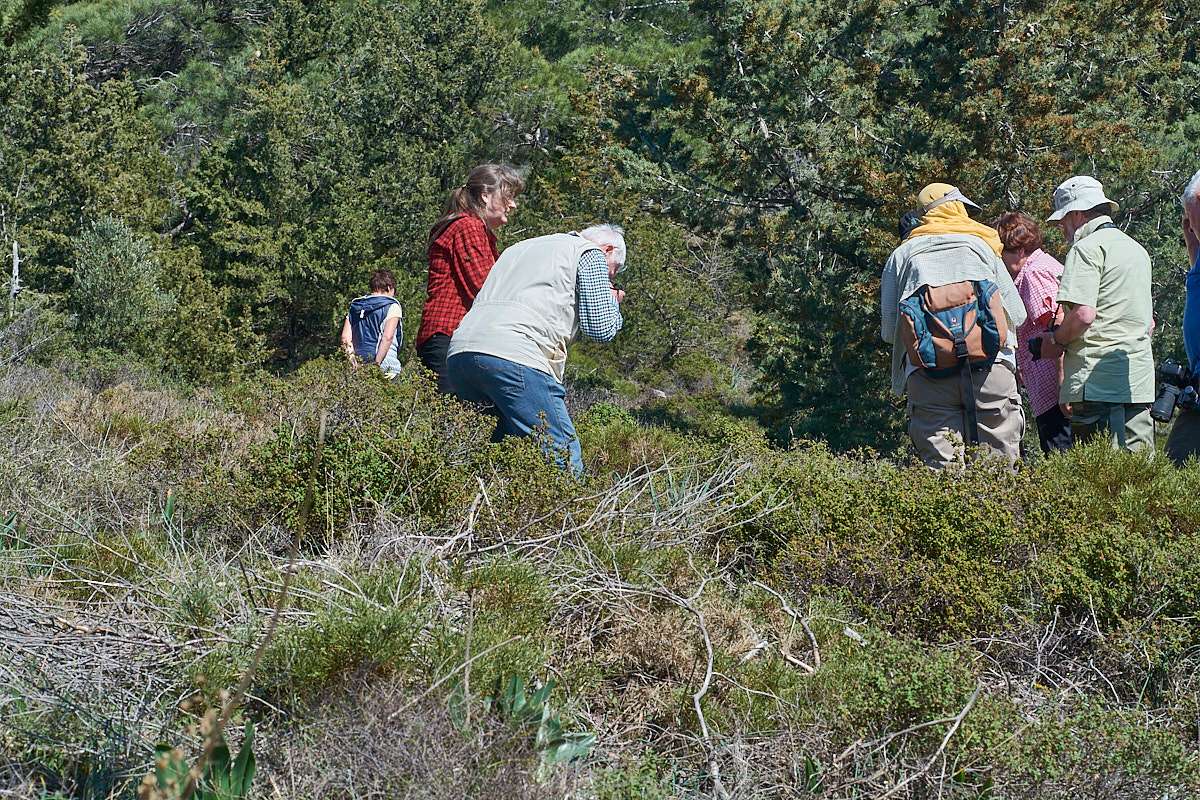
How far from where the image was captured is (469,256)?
545 cm

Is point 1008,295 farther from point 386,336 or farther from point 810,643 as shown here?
point 386,336

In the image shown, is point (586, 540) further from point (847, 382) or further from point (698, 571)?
point (847, 382)

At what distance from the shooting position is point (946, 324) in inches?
200

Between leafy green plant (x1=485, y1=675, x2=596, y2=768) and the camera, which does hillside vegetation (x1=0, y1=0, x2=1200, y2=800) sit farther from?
the camera

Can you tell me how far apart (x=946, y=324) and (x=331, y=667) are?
3.06 metres

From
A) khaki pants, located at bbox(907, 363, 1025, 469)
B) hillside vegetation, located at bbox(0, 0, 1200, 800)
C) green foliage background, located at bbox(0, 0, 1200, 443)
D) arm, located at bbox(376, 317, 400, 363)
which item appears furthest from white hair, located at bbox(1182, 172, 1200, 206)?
arm, located at bbox(376, 317, 400, 363)

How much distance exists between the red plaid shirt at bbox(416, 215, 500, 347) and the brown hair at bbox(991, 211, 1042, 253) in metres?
2.39

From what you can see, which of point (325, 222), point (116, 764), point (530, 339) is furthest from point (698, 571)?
point (325, 222)

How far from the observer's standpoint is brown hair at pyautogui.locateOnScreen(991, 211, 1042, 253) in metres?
5.88

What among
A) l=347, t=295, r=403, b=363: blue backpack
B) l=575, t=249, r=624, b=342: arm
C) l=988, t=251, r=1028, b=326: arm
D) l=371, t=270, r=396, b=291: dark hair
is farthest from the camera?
l=371, t=270, r=396, b=291: dark hair

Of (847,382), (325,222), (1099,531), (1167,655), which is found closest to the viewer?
(1167,655)

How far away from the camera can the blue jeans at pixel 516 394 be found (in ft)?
15.1

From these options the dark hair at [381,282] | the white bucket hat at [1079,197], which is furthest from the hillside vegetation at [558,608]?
the white bucket hat at [1079,197]

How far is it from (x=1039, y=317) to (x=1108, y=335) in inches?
18.5
